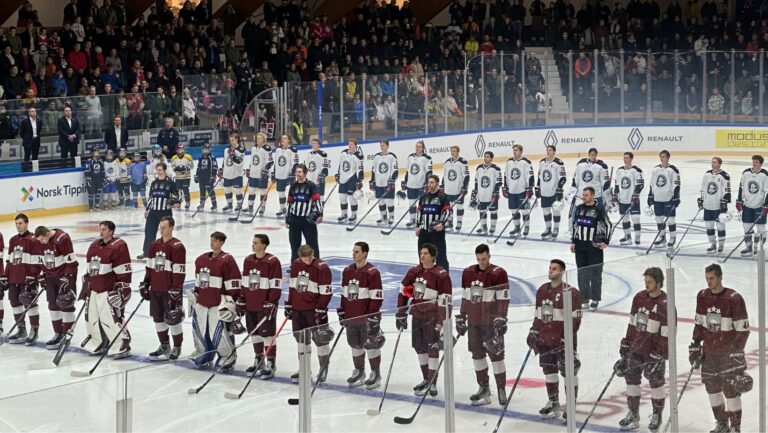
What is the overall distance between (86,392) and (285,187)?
49.1ft

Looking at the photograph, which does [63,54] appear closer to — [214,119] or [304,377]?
[214,119]

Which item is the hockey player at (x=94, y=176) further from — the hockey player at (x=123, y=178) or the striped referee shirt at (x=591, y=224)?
the striped referee shirt at (x=591, y=224)

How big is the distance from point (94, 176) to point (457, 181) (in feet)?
20.7

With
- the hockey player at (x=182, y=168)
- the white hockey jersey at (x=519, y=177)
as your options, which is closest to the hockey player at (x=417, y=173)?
the white hockey jersey at (x=519, y=177)

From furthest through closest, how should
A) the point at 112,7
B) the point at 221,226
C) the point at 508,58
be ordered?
1. the point at 508,58
2. the point at 112,7
3. the point at 221,226

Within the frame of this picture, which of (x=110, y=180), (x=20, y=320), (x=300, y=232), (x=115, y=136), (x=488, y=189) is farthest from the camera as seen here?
(x=115, y=136)

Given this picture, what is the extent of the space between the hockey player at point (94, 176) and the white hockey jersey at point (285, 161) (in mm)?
3066

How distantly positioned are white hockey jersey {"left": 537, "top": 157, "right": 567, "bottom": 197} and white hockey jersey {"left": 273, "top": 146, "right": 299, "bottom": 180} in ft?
13.2

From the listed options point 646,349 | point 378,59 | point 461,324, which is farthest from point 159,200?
point 378,59

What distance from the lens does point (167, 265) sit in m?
11.5

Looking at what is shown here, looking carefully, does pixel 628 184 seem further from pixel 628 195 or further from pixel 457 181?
pixel 457 181

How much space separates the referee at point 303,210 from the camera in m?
15.5

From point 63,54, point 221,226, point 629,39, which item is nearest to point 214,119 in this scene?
point 63,54

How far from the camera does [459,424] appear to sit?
308 inches
